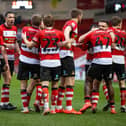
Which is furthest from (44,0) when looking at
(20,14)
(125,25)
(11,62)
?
(11,62)

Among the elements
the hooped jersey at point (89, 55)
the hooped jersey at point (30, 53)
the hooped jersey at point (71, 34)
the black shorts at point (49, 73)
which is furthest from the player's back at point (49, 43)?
the hooped jersey at point (89, 55)

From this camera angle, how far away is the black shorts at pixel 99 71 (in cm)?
1122

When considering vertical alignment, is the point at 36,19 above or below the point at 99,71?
above

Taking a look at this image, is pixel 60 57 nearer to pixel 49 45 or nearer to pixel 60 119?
pixel 49 45

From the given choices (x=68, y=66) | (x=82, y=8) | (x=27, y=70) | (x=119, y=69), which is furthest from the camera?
(x=82, y=8)

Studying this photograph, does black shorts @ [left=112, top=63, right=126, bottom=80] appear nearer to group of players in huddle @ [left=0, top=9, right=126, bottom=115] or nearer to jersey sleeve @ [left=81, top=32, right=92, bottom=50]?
group of players in huddle @ [left=0, top=9, right=126, bottom=115]

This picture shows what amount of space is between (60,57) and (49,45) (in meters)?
0.54

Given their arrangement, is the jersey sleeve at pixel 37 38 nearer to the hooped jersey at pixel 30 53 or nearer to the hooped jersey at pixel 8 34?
the hooped jersey at pixel 30 53

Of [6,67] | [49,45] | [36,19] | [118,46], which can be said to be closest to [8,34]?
[6,67]

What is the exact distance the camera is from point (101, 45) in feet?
36.6

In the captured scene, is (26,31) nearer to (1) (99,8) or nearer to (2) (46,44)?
(2) (46,44)

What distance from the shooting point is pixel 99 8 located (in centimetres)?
4638

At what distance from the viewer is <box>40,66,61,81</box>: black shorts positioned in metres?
10.7

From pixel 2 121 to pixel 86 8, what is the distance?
126ft
